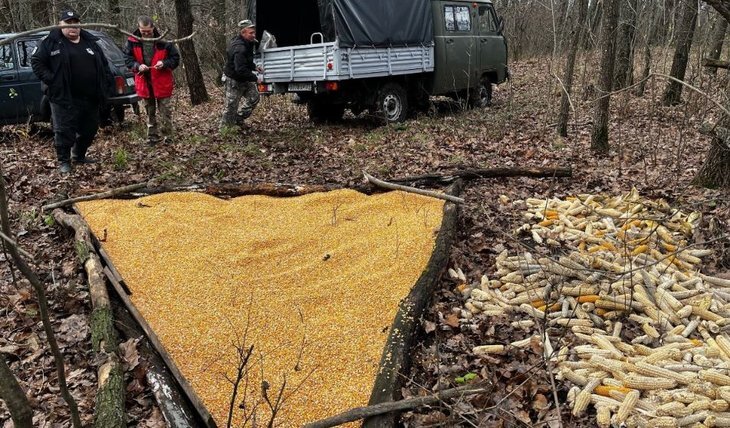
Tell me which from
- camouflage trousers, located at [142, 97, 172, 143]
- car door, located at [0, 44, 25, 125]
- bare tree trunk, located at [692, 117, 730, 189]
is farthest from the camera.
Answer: car door, located at [0, 44, 25, 125]

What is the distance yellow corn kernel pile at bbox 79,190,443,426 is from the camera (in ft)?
11.1

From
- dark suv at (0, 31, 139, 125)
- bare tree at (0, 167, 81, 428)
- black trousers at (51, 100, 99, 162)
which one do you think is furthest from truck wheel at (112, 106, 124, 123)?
bare tree at (0, 167, 81, 428)

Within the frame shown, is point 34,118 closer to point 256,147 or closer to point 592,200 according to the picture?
point 256,147

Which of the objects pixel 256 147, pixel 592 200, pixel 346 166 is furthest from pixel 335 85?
pixel 592 200

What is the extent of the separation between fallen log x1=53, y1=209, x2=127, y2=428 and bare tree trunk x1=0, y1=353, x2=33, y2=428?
74 centimetres

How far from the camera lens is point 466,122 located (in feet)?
36.2

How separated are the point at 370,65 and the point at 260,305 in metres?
6.97

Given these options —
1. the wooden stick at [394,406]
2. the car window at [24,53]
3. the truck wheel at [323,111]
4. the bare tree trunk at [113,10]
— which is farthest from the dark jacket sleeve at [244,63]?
the bare tree trunk at [113,10]

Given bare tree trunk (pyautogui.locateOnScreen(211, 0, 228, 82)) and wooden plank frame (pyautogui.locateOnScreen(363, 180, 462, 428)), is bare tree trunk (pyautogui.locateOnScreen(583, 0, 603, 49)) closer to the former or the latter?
wooden plank frame (pyautogui.locateOnScreen(363, 180, 462, 428))

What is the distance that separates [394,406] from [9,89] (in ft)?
33.3

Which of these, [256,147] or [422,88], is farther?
[422,88]

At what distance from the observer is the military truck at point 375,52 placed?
9.75 metres

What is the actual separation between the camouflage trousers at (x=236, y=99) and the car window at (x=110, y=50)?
2869mm

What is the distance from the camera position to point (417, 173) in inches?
285
